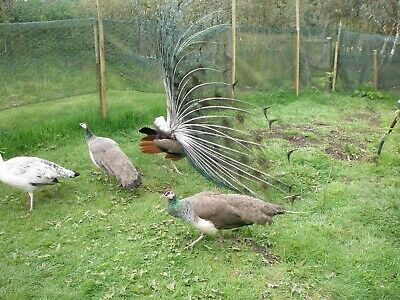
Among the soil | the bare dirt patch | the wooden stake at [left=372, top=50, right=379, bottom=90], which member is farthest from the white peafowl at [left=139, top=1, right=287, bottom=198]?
the wooden stake at [left=372, top=50, right=379, bottom=90]

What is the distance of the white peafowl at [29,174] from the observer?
5474 mm

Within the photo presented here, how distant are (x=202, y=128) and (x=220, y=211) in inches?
61.8

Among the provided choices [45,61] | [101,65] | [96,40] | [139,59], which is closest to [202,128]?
[101,65]

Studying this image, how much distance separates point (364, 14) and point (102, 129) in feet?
27.2

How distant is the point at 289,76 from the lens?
36.6 ft

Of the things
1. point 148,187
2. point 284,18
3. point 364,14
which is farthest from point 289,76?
point 148,187

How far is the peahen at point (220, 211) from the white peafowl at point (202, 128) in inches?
22.9

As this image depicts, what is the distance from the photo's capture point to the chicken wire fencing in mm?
7574

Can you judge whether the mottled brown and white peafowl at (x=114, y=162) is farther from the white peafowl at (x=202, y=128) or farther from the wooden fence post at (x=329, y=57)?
the wooden fence post at (x=329, y=57)

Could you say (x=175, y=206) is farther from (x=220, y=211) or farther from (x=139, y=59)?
(x=139, y=59)

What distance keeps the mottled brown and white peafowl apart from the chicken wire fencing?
1966mm

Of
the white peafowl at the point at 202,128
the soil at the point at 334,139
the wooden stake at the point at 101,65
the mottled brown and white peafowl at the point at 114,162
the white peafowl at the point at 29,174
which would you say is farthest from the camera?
the wooden stake at the point at 101,65

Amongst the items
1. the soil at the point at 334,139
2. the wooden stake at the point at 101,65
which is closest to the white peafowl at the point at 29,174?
the wooden stake at the point at 101,65

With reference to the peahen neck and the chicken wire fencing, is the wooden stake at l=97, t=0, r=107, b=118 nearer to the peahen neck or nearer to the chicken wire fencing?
the chicken wire fencing
